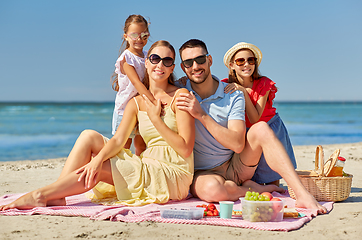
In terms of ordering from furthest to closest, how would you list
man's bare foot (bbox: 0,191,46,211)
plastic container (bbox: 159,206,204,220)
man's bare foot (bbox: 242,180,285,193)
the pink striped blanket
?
1. man's bare foot (bbox: 242,180,285,193)
2. man's bare foot (bbox: 0,191,46,211)
3. plastic container (bbox: 159,206,204,220)
4. the pink striped blanket

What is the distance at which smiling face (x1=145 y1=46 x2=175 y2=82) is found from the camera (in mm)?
4216

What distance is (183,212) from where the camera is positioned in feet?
11.2

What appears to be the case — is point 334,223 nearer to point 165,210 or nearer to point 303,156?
point 165,210

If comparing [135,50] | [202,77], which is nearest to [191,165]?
[202,77]

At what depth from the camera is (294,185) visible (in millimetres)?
3783

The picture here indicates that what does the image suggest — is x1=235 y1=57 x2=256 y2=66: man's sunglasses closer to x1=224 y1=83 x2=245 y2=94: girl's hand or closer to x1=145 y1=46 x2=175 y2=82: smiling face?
x1=224 y1=83 x2=245 y2=94: girl's hand

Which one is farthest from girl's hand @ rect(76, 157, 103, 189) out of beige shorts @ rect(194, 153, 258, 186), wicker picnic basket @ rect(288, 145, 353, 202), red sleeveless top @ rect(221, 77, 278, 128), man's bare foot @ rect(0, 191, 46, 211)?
wicker picnic basket @ rect(288, 145, 353, 202)

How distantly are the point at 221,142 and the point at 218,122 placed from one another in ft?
0.98

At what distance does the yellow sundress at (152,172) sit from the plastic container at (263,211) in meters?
0.87

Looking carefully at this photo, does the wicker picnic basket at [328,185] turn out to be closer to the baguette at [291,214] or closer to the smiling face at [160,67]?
the baguette at [291,214]

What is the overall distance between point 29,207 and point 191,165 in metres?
1.72

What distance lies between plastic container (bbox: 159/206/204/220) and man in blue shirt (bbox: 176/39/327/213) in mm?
595

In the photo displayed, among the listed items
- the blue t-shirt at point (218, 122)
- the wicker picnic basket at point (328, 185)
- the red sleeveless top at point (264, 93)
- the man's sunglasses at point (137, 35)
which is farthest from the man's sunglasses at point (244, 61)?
the wicker picnic basket at point (328, 185)

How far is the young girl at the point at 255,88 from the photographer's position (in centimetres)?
444
